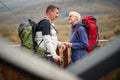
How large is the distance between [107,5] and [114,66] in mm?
11162

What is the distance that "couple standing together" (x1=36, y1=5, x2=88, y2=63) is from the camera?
2.58 m

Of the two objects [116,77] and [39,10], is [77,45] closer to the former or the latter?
[116,77]

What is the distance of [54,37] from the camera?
106 inches

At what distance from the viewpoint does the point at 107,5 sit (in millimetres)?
11383

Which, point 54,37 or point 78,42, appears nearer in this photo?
point 54,37

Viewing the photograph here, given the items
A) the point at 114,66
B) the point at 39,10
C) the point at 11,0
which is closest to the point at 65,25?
the point at 39,10

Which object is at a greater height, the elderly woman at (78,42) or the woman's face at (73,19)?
the woman's face at (73,19)

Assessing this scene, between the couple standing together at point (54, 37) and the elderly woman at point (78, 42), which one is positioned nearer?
the couple standing together at point (54, 37)

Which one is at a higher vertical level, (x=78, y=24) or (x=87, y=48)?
(x=78, y=24)

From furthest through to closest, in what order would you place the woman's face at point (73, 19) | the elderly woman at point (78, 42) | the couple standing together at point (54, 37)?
1. the woman's face at point (73, 19)
2. the elderly woman at point (78, 42)
3. the couple standing together at point (54, 37)

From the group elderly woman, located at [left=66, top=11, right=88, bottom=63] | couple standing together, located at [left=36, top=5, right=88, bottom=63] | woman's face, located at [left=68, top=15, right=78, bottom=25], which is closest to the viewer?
couple standing together, located at [left=36, top=5, right=88, bottom=63]

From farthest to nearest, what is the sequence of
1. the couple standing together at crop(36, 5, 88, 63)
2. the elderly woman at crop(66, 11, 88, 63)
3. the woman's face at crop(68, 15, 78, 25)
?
the woman's face at crop(68, 15, 78, 25) → the elderly woman at crop(66, 11, 88, 63) → the couple standing together at crop(36, 5, 88, 63)

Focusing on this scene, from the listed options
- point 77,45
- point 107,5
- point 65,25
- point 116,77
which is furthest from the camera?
point 107,5

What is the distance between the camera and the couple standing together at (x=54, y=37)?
102 inches
